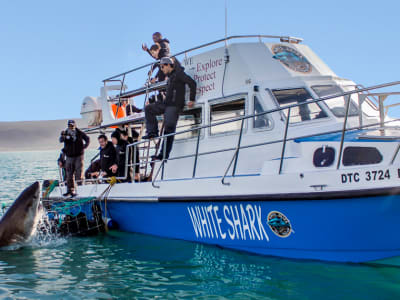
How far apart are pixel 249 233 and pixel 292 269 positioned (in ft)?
2.53

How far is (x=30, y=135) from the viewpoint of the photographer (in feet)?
499

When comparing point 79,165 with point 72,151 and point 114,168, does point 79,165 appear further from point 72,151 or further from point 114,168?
point 114,168

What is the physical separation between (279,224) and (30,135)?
6167 inches

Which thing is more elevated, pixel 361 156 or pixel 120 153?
pixel 120 153

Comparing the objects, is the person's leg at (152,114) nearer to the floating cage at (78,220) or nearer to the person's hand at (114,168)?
the person's hand at (114,168)

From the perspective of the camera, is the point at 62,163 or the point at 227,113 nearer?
the point at 227,113

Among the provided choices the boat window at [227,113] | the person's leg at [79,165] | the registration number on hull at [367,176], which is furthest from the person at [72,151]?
the registration number on hull at [367,176]

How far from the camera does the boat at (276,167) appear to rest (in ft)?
16.9

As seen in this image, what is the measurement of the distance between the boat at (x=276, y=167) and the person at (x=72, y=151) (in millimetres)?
1084

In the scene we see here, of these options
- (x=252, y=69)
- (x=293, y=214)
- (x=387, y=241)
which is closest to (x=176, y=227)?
(x=293, y=214)

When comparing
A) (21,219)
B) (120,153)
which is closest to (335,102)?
(120,153)

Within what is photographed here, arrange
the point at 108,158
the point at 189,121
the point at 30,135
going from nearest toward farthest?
1. the point at 189,121
2. the point at 108,158
3. the point at 30,135

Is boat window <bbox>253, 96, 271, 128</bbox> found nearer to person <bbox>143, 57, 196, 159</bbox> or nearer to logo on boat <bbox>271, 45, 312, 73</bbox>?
logo on boat <bbox>271, 45, 312, 73</bbox>

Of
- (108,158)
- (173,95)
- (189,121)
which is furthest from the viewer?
(108,158)
